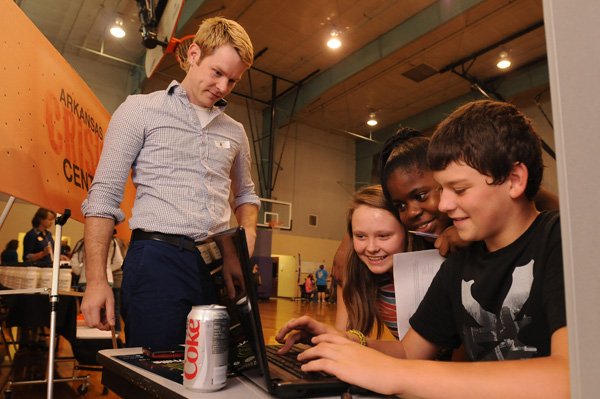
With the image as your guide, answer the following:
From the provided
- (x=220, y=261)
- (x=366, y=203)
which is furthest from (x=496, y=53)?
(x=220, y=261)

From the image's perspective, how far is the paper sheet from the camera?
3.49 ft

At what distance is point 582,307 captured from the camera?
299 mm

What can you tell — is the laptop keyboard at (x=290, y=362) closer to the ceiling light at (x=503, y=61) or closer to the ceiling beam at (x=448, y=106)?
the ceiling beam at (x=448, y=106)

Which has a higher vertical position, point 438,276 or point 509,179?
point 509,179

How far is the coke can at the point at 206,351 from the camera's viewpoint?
636 millimetres

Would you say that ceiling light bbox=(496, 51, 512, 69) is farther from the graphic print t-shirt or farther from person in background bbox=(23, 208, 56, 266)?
the graphic print t-shirt

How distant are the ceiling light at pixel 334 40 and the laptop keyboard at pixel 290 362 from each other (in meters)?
8.42

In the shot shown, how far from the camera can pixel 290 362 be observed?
2.69 ft

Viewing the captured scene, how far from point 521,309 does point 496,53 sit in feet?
32.6

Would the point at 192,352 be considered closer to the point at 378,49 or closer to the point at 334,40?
the point at 334,40

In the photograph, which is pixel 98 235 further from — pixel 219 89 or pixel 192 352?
pixel 192 352

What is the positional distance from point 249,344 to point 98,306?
0.70m

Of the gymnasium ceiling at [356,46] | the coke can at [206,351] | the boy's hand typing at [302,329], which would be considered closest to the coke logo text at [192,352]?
the coke can at [206,351]

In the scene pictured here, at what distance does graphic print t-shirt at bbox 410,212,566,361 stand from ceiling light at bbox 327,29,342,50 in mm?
8389
